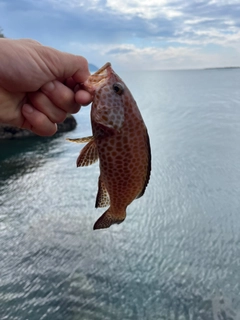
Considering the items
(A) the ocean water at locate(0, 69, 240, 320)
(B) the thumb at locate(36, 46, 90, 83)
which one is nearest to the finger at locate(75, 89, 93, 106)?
(B) the thumb at locate(36, 46, 90, 83)

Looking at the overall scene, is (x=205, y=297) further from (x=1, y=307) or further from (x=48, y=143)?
(x=48, y=143)

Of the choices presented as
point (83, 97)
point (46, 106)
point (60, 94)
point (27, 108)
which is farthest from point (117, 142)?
point (27, 108)

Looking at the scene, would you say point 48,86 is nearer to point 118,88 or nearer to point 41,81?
point 41,81

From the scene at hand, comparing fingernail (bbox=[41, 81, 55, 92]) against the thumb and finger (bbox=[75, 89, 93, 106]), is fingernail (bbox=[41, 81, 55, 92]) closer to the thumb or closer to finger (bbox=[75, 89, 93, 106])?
the thumb

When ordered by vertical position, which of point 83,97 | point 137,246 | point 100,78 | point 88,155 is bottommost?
point 137,246

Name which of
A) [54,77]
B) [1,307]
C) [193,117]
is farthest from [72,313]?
[193,117]

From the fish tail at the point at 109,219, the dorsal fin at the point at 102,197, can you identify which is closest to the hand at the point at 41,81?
the dorsal fin at the point at 102,197

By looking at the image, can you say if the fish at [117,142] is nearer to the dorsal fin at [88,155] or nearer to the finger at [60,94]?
the dorsal fin at [88,155]
